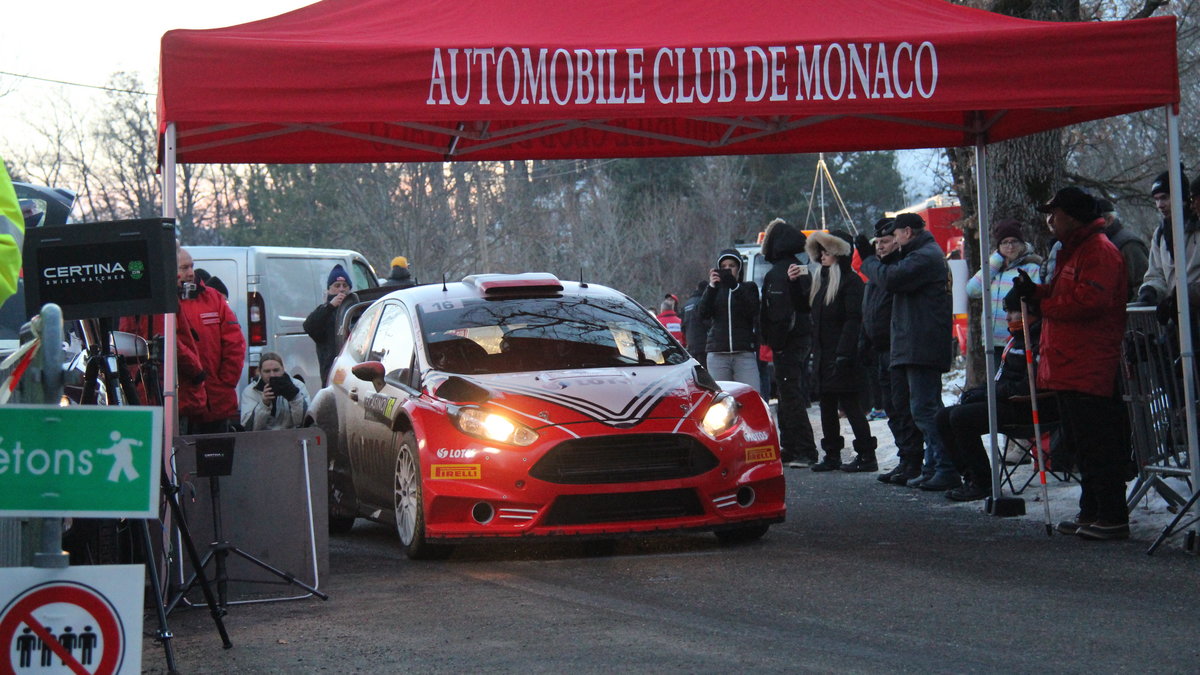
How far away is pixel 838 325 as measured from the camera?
13.9 meters

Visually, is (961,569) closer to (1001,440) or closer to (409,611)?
(409,611)

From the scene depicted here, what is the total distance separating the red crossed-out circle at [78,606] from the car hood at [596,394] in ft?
15.4

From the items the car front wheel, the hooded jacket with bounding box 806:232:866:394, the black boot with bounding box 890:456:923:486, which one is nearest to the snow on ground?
the black boot with bounding box 890:456:923:486

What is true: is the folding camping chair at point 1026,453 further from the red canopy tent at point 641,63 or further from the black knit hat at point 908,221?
the red canopy tent at point 641,63

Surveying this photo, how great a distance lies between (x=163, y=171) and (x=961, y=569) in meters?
4.77

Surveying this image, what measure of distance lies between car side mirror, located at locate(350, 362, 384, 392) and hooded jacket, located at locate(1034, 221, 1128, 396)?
13.2 ft

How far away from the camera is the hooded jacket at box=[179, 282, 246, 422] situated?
34.6 ft

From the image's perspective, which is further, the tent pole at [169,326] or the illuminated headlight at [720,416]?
the illuminated headlight at [720,416]

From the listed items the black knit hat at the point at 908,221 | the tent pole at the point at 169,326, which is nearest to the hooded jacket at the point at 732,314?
the black knit hat at the point at 908,221

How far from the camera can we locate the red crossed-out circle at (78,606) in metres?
3.88

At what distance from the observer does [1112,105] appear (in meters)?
8.93

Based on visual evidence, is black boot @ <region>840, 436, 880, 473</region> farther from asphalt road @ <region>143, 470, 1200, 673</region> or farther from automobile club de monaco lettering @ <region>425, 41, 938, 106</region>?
automobile club de monaco lettering @ <region>425, 41, 938, 106</region>

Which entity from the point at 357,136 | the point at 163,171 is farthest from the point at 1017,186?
the point at 163,171

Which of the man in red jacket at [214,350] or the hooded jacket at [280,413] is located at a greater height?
the man in red jacket at [214,350]
